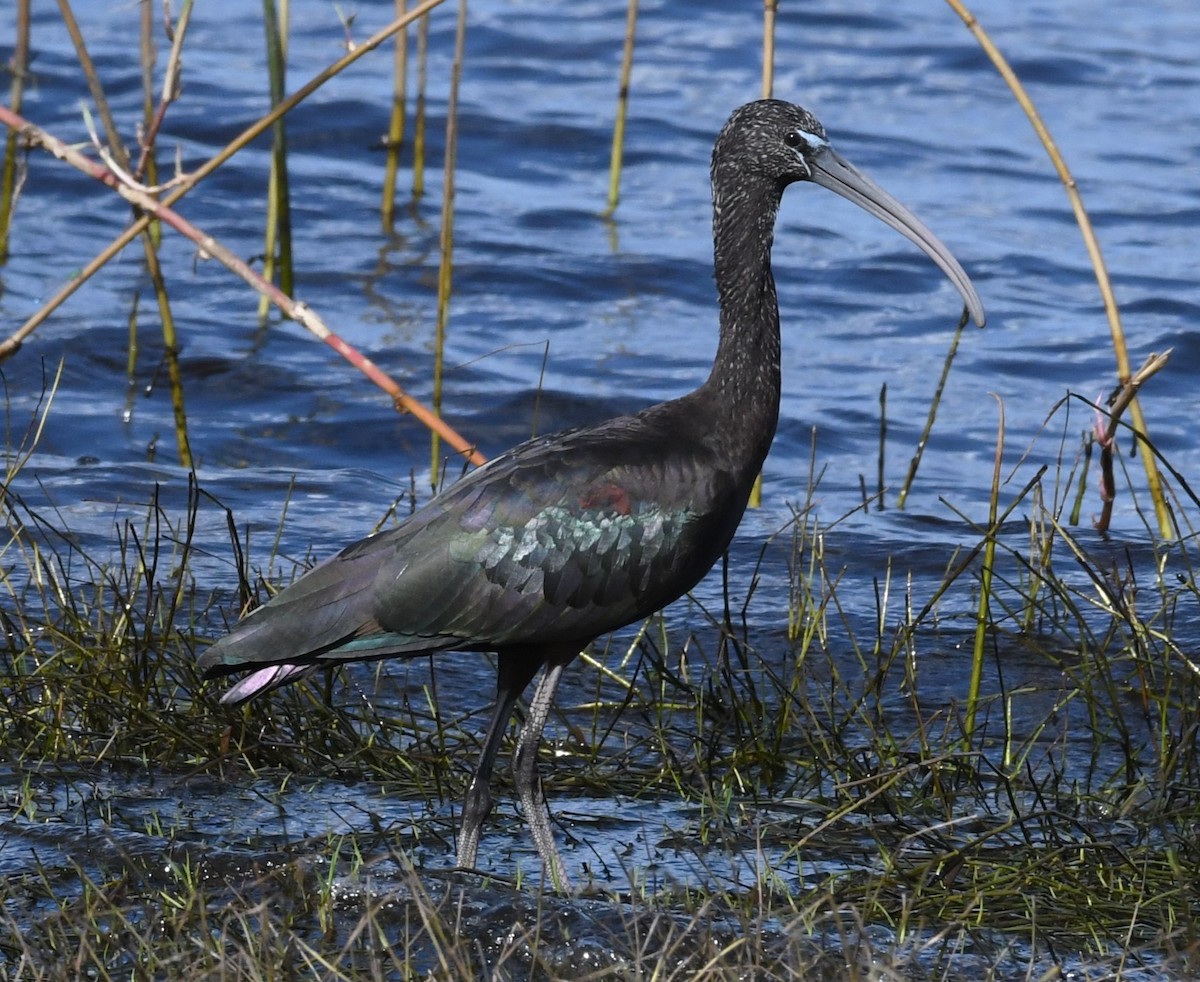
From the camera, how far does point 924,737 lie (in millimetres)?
4238

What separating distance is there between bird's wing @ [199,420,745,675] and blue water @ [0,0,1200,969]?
1.43 metres

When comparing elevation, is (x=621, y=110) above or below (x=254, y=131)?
below

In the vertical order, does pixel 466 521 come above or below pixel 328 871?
above

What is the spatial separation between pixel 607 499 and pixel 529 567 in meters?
0.23

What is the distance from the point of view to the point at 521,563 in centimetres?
420

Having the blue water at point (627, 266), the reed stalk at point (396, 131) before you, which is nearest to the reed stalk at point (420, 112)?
the reed stalk at point (396, 131)

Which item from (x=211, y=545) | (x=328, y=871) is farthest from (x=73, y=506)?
(x=328, y=871)

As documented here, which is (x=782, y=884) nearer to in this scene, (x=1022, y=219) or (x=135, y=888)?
(x=135, y=888)

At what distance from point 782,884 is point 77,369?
602 cm

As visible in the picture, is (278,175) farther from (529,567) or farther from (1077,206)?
(529,567)

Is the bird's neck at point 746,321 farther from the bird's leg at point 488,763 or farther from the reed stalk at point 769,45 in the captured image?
the reed stalk at point 769,45

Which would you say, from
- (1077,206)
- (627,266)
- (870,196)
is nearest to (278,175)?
(627,266)

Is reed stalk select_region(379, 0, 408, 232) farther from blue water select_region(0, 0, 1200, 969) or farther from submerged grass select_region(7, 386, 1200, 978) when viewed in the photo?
submerged grass select_region(7, 386, 1200, 978)

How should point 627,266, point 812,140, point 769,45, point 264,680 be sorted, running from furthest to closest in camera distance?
point 627,266 → point 769,45 → point 812,140 → point 264,680
